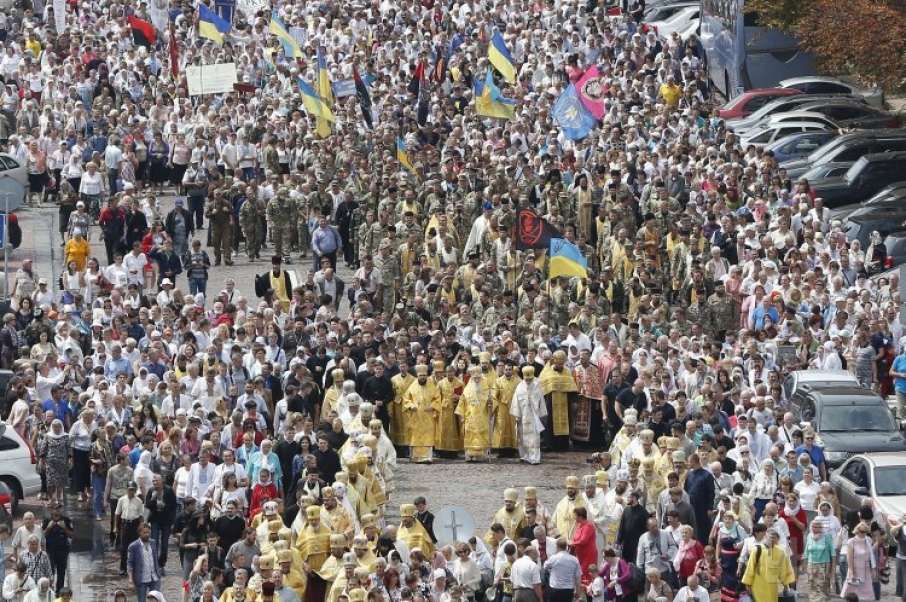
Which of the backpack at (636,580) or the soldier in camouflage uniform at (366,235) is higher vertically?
the soldier in camouflage uniform at (366,235)

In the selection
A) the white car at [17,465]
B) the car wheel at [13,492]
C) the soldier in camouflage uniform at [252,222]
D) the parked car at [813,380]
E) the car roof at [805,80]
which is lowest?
the car wheel at [13,492]

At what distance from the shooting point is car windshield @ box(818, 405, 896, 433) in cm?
3525

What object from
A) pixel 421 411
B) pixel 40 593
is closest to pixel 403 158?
pixel 421 411

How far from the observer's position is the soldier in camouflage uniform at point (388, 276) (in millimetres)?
40969

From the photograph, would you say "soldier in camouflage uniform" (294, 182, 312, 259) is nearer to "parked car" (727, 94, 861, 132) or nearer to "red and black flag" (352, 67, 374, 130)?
"red and black flag" (352, 67, 374, 130)

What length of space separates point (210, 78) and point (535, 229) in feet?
38.3

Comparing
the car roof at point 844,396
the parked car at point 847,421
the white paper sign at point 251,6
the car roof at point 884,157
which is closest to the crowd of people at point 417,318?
the parked car at point 847,421

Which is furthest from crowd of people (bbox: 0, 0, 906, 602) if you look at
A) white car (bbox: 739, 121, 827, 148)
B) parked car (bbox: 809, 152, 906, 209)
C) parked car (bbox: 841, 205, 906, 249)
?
white car (bbox: 739, 121, 827, 148)

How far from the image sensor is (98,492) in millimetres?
33906

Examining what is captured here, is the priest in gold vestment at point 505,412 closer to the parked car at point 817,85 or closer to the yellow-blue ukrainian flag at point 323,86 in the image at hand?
the yellow-blue ukrainian flag at point 323,86

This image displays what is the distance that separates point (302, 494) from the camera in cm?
3139

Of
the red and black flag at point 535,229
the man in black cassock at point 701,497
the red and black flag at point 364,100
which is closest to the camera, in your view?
the man in black cassock at point 701,497

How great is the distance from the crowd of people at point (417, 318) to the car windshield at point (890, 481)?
60 cm

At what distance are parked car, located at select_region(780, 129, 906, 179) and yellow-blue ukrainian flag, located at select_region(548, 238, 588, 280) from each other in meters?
10.2
